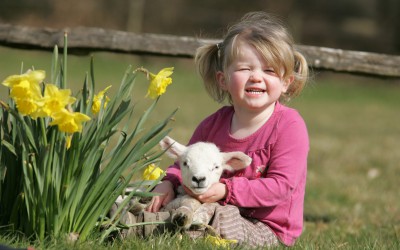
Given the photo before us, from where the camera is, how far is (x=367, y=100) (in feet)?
62.5

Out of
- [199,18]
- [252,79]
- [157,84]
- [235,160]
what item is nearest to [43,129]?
[157,84]

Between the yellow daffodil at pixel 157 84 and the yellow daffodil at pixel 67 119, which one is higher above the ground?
the yellow daffodil at pixel 157 84

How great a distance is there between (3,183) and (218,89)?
1.36 metres

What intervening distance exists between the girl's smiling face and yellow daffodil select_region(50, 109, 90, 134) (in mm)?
1110

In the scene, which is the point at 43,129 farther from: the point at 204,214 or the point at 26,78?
the point at 204,214

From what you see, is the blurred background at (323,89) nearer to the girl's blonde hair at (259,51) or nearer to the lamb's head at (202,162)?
the girl's blonde hair at (259,51)

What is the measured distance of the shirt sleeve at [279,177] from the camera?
3.71 metres

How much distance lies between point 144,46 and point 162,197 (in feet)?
7.34

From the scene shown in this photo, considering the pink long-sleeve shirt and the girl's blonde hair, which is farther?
the girl's blonde hair

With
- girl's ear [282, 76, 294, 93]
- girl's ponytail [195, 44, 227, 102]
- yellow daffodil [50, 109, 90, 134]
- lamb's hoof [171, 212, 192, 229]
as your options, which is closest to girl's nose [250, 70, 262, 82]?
girl's ear [282, 76, 294, 93]

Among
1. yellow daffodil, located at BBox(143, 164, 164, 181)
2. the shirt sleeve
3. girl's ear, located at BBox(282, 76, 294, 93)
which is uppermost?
girl's ear, located at BBox(282, 76, 294, 93)

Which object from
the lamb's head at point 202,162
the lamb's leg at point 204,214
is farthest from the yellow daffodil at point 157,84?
the lamb's leg at point 204,214

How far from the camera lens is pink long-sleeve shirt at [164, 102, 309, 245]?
372cm

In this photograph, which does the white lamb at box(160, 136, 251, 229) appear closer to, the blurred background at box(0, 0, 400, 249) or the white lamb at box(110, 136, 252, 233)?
the white lamb at box(110, 136, 252, 233)
